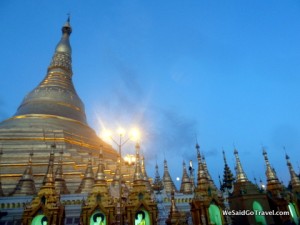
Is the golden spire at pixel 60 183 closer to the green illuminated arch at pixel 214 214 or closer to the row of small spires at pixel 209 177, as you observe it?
the row of small spires at pixel 209 177

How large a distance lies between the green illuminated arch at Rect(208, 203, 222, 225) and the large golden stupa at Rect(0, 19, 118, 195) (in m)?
11.9

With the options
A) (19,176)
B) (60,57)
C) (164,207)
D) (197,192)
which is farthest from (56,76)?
(197,192)

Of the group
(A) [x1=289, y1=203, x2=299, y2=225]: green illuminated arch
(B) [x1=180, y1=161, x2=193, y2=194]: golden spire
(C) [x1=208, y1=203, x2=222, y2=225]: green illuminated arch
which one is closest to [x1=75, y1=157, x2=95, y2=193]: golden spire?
(B) [x1=180, y1=161, x2=193, y2=194]: golden spire

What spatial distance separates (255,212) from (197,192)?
5.28m

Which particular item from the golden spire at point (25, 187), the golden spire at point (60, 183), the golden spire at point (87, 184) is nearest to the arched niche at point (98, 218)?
the golden spire at point (87, 184)

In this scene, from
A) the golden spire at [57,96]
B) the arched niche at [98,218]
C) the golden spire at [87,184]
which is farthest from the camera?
the golden spire at [57,96]

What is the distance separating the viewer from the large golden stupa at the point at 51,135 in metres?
26.8

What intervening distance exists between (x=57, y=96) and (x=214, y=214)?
Result: 1346 inches

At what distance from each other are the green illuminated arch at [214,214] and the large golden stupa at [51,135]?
11938 millimetres

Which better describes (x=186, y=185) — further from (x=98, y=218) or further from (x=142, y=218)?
(x=98, y=218)

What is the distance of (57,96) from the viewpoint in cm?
4262

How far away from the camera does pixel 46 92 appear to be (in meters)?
42.7

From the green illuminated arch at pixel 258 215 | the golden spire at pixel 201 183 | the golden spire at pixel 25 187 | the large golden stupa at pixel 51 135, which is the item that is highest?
the large golden stupa at pixel 51 135

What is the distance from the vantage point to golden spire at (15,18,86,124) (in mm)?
39997
